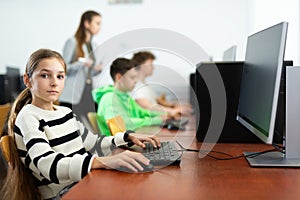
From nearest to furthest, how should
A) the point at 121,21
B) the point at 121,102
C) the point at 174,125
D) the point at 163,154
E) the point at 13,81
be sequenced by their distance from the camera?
the point at 163,154 → the point at 174,125 → the point at 121,102 → the point at 13,81 → the point at 121,21

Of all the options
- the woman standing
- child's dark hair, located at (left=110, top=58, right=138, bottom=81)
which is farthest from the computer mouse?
the woman standing

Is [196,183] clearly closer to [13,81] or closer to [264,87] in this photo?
[264,87]

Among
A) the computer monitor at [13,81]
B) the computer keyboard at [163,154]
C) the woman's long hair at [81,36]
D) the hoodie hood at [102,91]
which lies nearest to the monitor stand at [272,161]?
the computer keyboard at [163,154]

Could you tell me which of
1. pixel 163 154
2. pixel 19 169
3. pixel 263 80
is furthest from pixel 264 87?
pixel 19 169

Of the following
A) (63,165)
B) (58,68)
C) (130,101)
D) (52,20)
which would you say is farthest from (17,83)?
(63,165)

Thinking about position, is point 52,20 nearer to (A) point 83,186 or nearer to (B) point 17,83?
(B) point 17,83

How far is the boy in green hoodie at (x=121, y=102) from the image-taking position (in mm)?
2164

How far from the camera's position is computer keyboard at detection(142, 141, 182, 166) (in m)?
1.18

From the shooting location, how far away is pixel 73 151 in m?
1.46

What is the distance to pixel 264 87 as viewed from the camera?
1.18 m

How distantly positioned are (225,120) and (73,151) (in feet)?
1.98

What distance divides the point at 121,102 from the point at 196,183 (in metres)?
1.45

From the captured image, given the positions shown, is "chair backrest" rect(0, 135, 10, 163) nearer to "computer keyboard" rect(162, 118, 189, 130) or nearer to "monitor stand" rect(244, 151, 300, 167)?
"monitor stand" rect(244, 151, 300, 167)

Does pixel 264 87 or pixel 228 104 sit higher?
pixel 264 87
